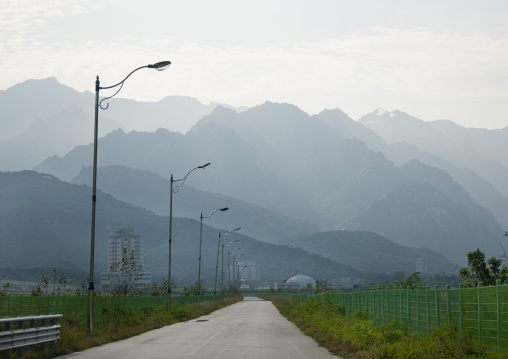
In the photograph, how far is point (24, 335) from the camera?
19.3m

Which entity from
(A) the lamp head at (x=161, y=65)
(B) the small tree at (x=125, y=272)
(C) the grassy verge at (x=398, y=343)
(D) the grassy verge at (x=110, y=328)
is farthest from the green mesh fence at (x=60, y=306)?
(B) the small tree at (x=125, y=272)

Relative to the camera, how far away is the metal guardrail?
18.1 metres

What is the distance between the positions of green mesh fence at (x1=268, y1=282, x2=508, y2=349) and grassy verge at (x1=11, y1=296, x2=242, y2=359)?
416 inches

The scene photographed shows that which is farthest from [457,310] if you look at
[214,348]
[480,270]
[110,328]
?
[480,270]

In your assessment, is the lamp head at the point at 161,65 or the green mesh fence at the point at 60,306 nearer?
the green mesh fence at the point at 60,306

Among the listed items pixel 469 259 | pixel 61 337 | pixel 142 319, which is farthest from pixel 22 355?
pixel 469 259

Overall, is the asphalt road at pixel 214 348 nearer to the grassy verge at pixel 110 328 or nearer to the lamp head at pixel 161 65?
the grassy verge at pixel 110 328

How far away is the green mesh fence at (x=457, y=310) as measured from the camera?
14180 millimetres

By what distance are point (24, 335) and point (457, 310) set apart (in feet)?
37.3

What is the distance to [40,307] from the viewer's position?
26578 millimetres

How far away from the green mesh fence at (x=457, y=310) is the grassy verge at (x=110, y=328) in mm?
10567

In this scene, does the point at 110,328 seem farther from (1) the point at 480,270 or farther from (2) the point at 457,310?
(1) the point at 480,270

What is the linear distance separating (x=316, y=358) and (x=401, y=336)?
2.54 m

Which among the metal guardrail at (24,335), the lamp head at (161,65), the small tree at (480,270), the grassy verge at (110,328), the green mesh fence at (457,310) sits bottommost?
the grassy verge at (110,328)
